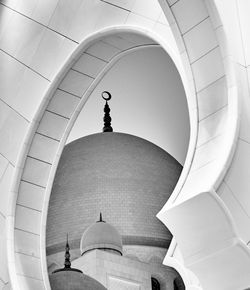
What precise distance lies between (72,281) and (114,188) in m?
6.52

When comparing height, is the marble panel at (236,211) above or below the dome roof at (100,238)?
below

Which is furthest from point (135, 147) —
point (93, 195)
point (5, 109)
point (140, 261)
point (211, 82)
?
point (211, 82)

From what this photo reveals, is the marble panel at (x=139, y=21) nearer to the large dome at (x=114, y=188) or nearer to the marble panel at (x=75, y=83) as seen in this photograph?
the marble panel at (x=75, y=83)

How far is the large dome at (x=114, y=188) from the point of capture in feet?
67.4

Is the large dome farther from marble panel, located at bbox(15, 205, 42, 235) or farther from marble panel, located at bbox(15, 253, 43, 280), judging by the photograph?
marble panel, located at bbox(15, 253, 43, 280)

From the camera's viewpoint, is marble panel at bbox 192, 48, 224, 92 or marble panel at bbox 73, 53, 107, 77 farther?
marble panel at bbox 73, 53, 107, 77

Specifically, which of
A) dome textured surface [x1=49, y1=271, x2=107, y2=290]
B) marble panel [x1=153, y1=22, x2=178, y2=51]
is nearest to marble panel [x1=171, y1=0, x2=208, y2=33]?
marble panel [x1=153, y1=22, x2=178, y2=51]

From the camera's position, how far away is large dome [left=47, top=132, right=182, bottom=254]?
20.5 metres

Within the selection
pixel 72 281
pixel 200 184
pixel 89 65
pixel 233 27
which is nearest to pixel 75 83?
pixel 89 65

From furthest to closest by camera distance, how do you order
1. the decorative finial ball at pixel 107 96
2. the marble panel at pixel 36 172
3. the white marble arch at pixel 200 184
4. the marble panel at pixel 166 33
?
the decorative finial ball at pixel 107 96
the marble panel at pixel 36 172
the marble panel at pixel 166 33
the white marble arch at pixel 200 184

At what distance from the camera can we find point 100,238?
18969 millimetres

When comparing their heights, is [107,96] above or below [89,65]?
above

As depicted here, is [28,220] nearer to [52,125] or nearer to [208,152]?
[52,125]

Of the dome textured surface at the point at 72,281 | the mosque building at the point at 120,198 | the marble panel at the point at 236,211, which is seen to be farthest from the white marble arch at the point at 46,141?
the mosque building at the point at 120,198
